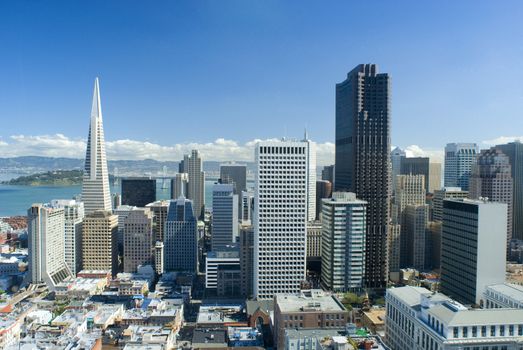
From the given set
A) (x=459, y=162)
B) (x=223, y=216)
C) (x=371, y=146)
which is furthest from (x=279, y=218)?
(x=459, y=162)

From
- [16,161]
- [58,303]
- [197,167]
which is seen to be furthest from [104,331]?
[16,161]

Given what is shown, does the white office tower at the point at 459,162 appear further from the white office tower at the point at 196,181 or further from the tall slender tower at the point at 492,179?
the white office tower at the point at 196,181

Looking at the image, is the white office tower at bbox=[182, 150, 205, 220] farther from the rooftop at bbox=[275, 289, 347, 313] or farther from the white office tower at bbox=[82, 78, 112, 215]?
the rooftop at bbox=[275, 289, 347, 313]

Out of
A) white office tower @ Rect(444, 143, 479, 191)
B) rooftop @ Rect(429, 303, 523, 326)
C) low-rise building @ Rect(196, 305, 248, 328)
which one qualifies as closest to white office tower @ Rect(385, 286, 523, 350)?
rooftop @ Rect(429, 303, 523, 326)

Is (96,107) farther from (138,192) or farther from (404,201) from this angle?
(404,201)

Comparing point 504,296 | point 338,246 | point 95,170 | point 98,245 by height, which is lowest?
point 98,245

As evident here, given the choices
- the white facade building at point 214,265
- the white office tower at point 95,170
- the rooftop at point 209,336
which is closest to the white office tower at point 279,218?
the white facade building at point 214,265

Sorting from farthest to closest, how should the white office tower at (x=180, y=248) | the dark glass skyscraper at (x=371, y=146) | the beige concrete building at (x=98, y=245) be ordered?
the white office tower at (x=180, y=248) < the beige concrete building at (x=98, y=245) < the dark glass skyscraper at (x=371, y=146)

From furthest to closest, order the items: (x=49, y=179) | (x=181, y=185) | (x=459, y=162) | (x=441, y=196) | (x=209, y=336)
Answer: (x=49, y=179) → (x=181, y=185) → (x=459, y=162) → (x=441, y=196) → (x=209, y=336)
